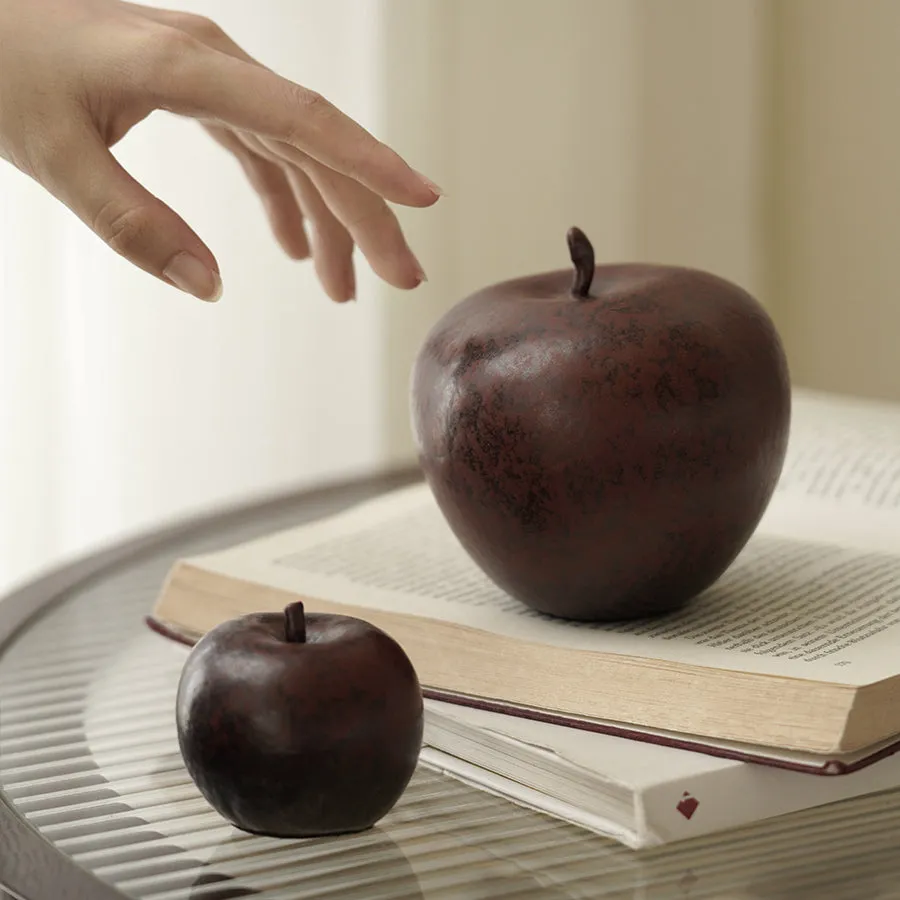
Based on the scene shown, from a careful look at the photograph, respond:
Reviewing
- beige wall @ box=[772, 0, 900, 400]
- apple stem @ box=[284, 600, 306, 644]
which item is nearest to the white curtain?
beige wall @ box=[772, 0, 900, 400]

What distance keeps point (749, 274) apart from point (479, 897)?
80.3 inches

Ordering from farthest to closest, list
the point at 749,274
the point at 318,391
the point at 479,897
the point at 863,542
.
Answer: the point at 749,274
the point at 318,391
the point at 863,542
the point at 479,897

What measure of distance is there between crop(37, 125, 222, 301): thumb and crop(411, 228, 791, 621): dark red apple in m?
0.11

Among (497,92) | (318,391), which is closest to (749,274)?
(497,92)

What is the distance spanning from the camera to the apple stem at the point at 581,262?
609mm

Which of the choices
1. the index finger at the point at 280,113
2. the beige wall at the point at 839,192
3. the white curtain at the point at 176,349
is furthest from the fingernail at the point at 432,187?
the beige wall at the point at 839,192

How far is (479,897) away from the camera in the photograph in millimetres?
447

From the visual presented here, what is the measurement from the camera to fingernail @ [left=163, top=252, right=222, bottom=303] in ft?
1.97

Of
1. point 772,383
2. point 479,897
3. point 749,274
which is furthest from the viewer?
point 749,274

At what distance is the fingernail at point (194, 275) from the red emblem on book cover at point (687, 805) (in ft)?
0.93

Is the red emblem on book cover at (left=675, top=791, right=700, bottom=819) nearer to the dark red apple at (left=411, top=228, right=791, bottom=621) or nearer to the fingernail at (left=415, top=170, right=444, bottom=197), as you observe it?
the dark red apple at (left=411, top=228, right=791, bottom=621)

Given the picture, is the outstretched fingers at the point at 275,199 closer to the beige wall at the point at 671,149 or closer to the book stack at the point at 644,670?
the book stack at the point at 644,670

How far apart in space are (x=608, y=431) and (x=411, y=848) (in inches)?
7.3

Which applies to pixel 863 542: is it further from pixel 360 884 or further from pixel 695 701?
pixel 360 884
